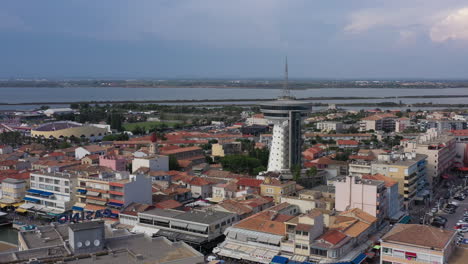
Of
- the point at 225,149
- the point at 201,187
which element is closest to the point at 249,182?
the point at 201,187

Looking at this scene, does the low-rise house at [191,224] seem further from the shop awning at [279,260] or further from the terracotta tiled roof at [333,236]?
the terracotta tiled roof at [333,236]

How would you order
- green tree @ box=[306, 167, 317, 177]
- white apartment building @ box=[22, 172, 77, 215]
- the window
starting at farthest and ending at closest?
green tree @ box=[306, 167, 317, 177] → white apartment building @ box=[22, 172, 77, 215] → the window

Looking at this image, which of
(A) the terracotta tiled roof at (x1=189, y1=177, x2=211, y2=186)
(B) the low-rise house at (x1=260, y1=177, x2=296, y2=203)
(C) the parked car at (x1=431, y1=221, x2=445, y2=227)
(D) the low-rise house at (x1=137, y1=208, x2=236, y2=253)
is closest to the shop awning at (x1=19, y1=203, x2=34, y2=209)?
(D) the low-rise house at (x1=137, y1=208, x2=236, y2=253)

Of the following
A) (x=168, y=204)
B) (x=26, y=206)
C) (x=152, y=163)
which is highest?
(x=152, y=163)

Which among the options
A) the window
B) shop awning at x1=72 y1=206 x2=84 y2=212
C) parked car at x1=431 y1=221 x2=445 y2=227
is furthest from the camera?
shop awning at x1=72 y1=206 x2=84 y2=212

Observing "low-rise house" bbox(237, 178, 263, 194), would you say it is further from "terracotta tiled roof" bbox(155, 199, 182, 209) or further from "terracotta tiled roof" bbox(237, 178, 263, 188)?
"terracotta tiled roof" bbox(155, 199, 182, 209)

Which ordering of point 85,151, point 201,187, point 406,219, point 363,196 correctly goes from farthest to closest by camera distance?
1. point 85,151
2. point 201,187
3. point 406,219
4. point 363,196

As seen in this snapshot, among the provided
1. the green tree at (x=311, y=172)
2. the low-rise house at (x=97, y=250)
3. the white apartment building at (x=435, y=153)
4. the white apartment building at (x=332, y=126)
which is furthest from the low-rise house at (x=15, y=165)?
the white apartment building at (x=332, y=126)

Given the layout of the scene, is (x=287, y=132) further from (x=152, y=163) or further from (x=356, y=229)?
(x=356, y=229)
